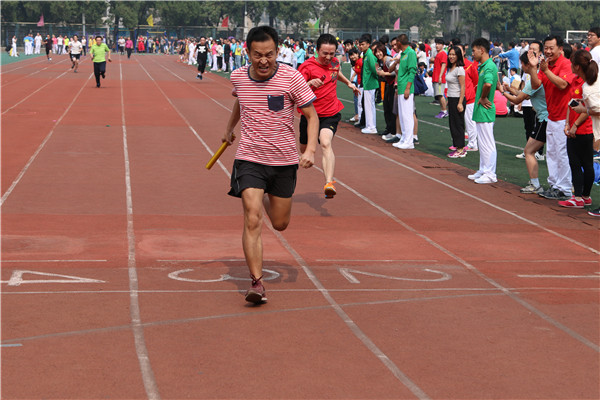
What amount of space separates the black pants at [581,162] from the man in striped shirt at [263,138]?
5453 millimetres

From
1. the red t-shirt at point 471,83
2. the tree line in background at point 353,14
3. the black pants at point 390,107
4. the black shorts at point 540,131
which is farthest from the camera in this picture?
the tree line in background at point 353,14

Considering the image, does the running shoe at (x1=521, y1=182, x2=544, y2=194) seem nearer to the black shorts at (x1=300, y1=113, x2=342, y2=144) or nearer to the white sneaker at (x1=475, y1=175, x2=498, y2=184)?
the white sneaker at (x1=475, y1=175, x2=498, y2=184)

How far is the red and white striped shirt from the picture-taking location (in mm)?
7109

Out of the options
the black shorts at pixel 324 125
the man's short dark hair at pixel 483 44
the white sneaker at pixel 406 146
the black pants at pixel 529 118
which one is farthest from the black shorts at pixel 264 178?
the white sneaker at pixel 406 146

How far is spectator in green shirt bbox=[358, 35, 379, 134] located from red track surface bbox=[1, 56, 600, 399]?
5.44m

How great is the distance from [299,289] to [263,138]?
1.35 meters

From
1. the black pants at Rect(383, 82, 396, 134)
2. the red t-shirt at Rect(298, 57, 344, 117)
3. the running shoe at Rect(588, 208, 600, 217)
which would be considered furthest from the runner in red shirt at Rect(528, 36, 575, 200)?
the black pants at Rect(383, 82, 396, 134)

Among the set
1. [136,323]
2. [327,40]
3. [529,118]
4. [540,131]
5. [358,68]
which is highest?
[327,40]

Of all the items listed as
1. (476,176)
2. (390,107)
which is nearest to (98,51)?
(390,107)

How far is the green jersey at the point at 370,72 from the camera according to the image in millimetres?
19719

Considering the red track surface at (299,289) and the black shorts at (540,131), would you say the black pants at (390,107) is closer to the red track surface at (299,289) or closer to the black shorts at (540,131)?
the red track surface at (299,289)

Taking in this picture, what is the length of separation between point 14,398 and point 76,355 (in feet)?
2.55

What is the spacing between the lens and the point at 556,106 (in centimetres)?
1215

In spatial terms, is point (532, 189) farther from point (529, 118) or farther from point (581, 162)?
point (529, 118)
